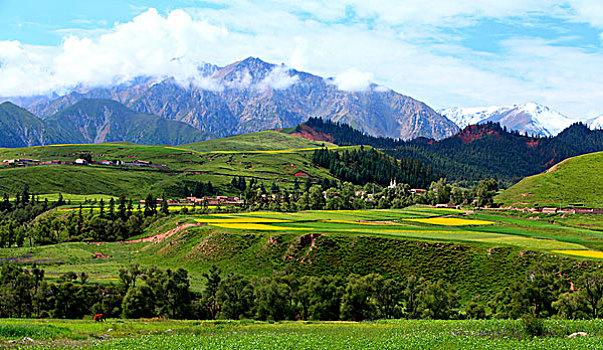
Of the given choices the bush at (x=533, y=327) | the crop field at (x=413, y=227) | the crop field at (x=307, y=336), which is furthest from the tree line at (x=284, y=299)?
the bush at (x=533, y=327)

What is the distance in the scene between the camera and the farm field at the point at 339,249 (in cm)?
8800

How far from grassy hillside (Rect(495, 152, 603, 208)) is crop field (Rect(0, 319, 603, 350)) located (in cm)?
13341

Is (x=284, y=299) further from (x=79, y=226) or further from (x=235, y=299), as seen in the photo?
(x=79, y=226)

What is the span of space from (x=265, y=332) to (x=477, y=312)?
37140 millimetres

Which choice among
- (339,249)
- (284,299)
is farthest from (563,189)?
(284,299)

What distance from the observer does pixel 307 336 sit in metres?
40.6

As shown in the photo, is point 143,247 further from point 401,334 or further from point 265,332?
point 401,334

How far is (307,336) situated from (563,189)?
16742 centimetres

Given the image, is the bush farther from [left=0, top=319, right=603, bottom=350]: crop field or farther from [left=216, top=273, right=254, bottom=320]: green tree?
[left=216, top=273, right=254, bottom=320]: green tree

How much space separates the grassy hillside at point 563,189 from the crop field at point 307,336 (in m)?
133

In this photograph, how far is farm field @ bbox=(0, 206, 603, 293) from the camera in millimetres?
88000

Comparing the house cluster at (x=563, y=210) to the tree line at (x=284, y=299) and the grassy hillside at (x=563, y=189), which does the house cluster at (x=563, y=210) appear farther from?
the tree line at (x=284, y=299)

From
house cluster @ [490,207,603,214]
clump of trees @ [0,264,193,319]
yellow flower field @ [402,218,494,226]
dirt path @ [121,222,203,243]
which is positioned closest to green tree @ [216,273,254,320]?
clump of trees @ [0,264,193,319]

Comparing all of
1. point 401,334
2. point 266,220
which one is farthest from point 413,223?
point 401,334
